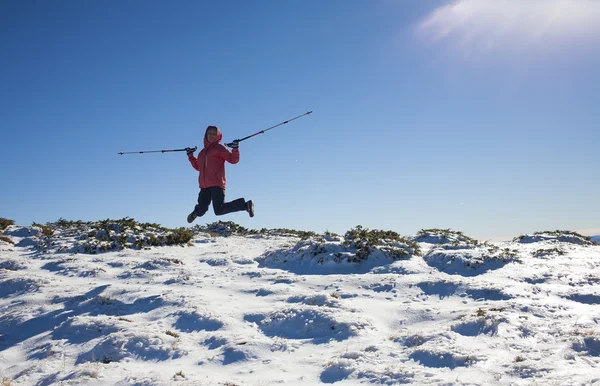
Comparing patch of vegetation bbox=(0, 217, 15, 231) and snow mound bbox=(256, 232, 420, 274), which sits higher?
patch of vegetation bbox=(0, 217, 15, 231)

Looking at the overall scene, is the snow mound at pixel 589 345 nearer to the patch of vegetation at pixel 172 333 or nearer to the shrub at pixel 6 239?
the patch of vegetation at pixel 172 333

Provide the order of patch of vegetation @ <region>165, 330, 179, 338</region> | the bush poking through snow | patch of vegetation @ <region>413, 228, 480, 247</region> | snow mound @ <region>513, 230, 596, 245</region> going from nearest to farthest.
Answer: patch of vegetation @ <region>165, 330, 179, 338</region> < the bush poking through snow < patch of vegetation @ <region>413, 228, 480, 247</region> < snow mound @ <region>513, 230, 596, 245</region>

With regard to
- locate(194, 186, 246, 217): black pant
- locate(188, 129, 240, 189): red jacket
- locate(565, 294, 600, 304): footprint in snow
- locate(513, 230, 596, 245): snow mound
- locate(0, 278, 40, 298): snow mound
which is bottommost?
locate(565, 294, 600, 304): footprint in snow

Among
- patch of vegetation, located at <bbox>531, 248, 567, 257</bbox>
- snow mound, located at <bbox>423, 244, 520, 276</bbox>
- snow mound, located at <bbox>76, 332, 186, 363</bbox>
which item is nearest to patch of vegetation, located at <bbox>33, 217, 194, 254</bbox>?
snow mound, located at <bbox>76, 332, 186, 363</bbox>

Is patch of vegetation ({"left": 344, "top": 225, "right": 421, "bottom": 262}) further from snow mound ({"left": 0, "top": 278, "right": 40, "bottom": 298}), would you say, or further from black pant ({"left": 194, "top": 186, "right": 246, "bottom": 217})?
snow mound ({"left": 0, "top": 278, "right": 40, "bottom": 298})

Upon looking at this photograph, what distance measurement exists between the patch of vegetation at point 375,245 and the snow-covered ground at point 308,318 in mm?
95

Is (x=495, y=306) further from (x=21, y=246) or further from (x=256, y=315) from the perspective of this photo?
(x=21, y=246)

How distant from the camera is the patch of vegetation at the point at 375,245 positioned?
12.1 meters

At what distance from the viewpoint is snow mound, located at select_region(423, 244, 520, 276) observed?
11.1 meters

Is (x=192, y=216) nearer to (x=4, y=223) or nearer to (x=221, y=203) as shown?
(x=221, y=203)

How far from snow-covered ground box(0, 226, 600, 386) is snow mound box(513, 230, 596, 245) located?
4.36m

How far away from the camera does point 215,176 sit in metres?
12.2

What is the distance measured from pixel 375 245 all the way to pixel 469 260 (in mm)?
2817

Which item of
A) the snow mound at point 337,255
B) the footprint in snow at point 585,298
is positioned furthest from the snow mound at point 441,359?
the snow mound at point 337,255
